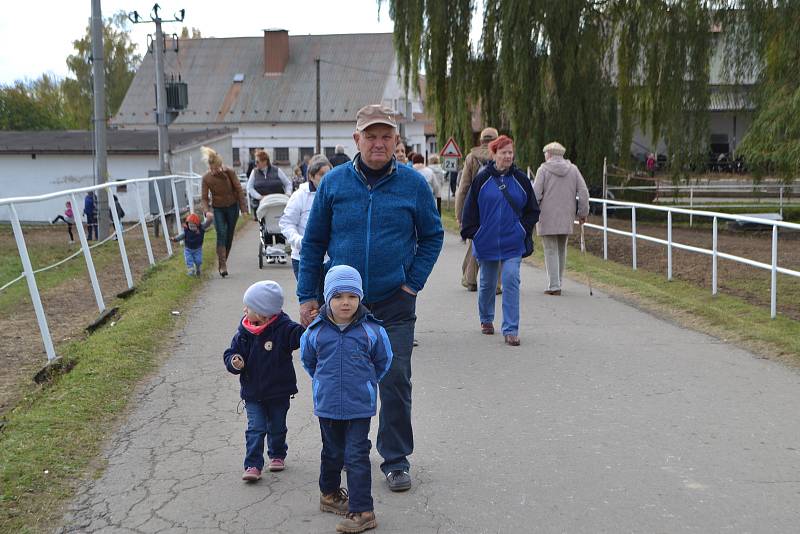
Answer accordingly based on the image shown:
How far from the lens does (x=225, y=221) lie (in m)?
14.5

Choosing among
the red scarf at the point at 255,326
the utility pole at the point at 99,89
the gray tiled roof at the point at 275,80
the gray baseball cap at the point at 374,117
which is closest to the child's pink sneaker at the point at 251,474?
the red scarf at the point at 255,326

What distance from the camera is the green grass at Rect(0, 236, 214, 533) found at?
16.1 ft

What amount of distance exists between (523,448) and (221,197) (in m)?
9.35

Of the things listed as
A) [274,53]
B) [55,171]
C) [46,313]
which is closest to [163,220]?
[46,313]

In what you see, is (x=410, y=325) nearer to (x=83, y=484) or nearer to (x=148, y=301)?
(x=83, y=484)

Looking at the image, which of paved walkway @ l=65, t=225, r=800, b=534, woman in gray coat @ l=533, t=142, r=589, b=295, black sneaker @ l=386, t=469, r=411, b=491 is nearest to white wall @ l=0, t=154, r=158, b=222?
woman in gray coat @ l=533, t=142, r=589, b=295

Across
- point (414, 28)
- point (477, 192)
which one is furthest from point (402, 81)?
point (477, 192)

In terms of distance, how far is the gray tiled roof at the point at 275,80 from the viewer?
67812 mm

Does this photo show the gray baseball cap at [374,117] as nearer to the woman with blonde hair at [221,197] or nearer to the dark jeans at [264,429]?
the dark jeans at [264,429]

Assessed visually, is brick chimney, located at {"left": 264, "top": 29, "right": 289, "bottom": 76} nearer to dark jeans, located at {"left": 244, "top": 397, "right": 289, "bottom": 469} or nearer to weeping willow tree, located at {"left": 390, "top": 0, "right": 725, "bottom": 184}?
weeping willow tree, located at {"left": 390, "top": 0, "right": 725, "bottom": 184}

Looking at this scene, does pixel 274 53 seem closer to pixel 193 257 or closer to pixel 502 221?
pixel 193 257

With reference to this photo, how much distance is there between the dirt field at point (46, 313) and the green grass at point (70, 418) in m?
0.42

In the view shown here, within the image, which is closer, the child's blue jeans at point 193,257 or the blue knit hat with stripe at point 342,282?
the blue knit hat with stripe at point 342,282

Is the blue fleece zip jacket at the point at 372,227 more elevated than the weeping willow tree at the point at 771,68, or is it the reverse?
the weeping willow tree at the point at 771,68
